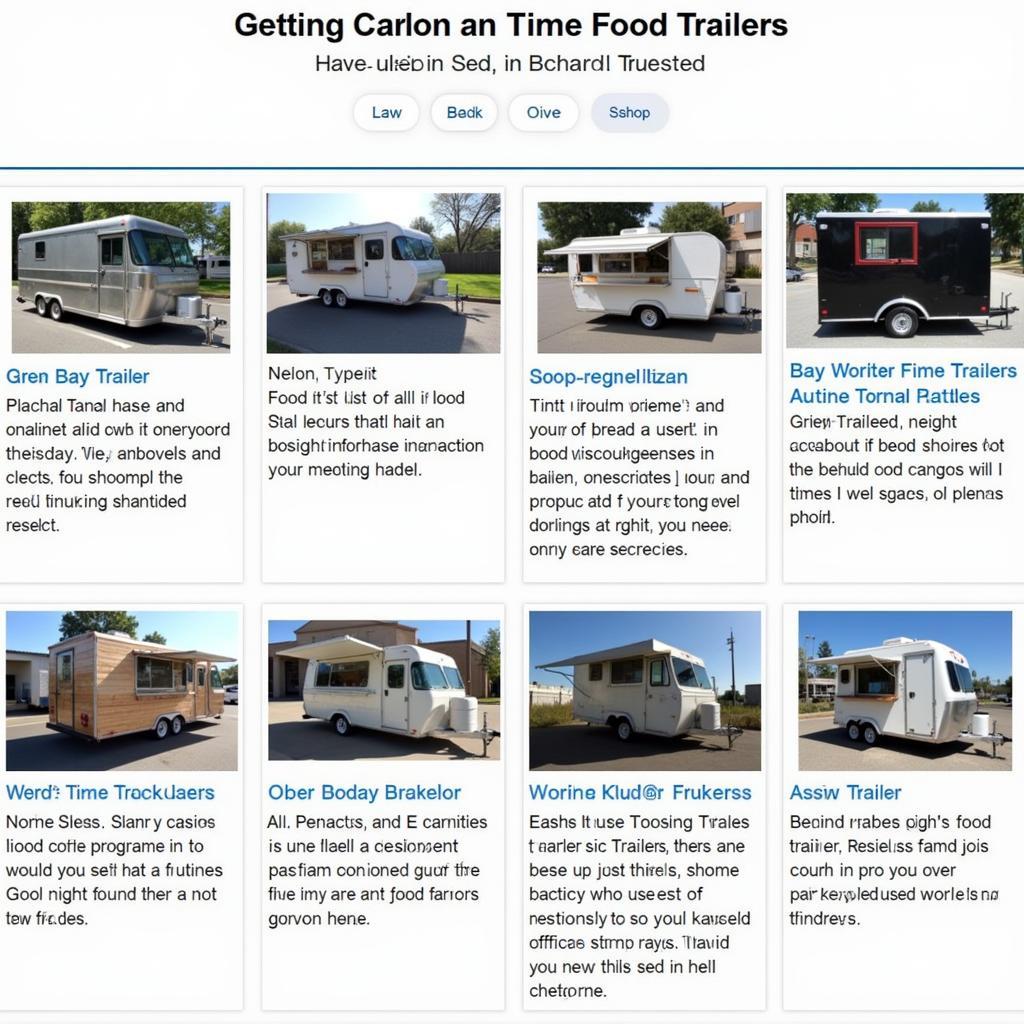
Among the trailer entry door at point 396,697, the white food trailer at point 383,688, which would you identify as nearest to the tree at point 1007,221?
the white food trailer at point 383,688

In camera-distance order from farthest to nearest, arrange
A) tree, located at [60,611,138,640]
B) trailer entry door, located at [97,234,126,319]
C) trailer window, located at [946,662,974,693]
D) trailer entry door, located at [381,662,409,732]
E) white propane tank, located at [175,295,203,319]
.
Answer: trailer entry door, located at [97,234,126,319]
trailer entry door, located at [381,662,409,732]
trailer window, located at [946,662,974,693]
white propane tank, located at [175,295,203,319]
tree, located at [60,611,138,640]

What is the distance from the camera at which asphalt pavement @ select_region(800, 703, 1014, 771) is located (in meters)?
5.39

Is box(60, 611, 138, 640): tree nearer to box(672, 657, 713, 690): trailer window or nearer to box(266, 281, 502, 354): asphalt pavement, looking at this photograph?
box(266, 281, 502, 354): asphalt pavement

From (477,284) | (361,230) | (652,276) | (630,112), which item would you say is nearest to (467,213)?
(477,284)

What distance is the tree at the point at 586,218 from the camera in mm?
6305

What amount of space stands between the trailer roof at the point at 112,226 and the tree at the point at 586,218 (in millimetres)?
3415

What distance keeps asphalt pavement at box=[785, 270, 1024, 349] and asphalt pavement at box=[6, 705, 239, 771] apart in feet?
18.3

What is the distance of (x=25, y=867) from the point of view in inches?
203

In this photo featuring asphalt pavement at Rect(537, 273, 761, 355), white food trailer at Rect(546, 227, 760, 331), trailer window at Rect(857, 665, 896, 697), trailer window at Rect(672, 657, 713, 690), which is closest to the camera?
asphalt pavement at Rect(537, 273, 761, 355)

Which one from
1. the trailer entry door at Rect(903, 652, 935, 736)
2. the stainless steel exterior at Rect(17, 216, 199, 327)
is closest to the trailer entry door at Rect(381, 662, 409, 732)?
the stainless steel exterior at Rect(17, 216, 199, 327)

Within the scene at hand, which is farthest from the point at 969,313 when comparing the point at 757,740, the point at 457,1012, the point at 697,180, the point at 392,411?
the point at 457,1012

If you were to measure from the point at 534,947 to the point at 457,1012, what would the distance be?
1.98 feet

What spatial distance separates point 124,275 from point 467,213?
195 inches

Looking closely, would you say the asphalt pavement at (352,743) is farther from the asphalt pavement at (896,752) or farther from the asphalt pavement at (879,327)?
the asphalt pavement at (879,327)
